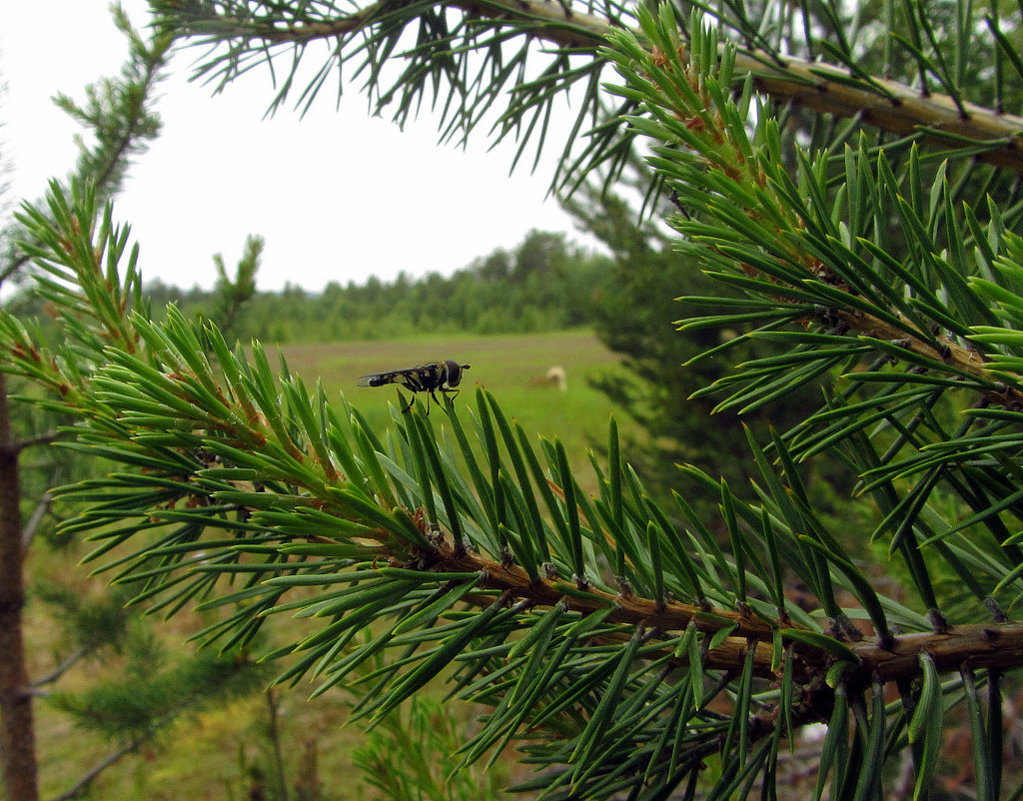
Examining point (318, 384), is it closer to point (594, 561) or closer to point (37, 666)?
point (594, 561)

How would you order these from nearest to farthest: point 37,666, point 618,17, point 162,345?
point 162,345, point 618,17, point 37,666

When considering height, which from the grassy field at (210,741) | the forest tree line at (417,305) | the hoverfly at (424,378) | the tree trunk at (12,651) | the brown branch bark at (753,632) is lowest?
the grassy field at (210,741)

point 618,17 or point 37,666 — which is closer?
point 618,17

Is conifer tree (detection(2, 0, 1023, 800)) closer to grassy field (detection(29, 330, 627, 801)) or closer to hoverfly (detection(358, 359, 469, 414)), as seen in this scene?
hoverfly (detection(358, 359, 469, 414))

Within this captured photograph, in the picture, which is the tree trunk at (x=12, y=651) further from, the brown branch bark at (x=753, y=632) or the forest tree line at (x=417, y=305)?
the brown branch bark at (x=753, y=632)

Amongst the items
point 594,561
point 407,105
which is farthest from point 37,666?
point 594,561

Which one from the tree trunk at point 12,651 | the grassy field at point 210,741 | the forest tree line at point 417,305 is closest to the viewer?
the tree trunk at point 12,651

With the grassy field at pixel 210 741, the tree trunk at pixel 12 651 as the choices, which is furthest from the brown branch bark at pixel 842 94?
the grassy field at pixel 210 741

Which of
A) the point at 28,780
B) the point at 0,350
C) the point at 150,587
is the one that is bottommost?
the point at 28,780
